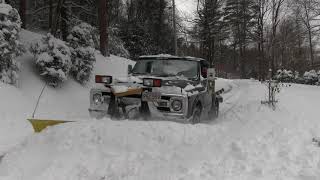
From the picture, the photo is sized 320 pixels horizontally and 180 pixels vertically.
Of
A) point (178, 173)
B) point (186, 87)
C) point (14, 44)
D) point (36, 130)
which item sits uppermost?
point (14, 44)

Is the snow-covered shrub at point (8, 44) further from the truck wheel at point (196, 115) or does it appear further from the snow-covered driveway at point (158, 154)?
the truck wheel at point (196, 115)

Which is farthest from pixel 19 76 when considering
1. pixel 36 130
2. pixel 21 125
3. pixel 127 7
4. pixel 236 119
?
pixel 127 7

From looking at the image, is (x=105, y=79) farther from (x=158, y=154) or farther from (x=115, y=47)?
(x=115, y=47)

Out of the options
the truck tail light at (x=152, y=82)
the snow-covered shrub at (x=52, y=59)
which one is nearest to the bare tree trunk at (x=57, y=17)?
the snow-covered shrub at (x=52, y=59)

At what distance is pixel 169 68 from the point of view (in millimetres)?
9242

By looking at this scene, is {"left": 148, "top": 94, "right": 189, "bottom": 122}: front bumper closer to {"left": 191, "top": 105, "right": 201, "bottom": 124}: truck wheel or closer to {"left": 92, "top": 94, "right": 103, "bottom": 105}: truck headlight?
{"left": 191, "top": 105, "right": 201, "bottom": 124}: truck wheel

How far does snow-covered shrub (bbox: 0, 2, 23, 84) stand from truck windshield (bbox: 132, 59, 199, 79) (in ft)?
11.7

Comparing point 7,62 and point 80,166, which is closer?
point 80,166

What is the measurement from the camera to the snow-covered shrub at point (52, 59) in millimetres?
12472

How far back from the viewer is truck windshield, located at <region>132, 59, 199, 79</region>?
9.12 metres

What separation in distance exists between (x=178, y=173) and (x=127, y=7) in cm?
3437

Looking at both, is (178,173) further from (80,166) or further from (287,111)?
(287,111)

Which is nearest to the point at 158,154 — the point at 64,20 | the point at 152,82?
the point at 152,82

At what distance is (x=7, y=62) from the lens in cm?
1095
